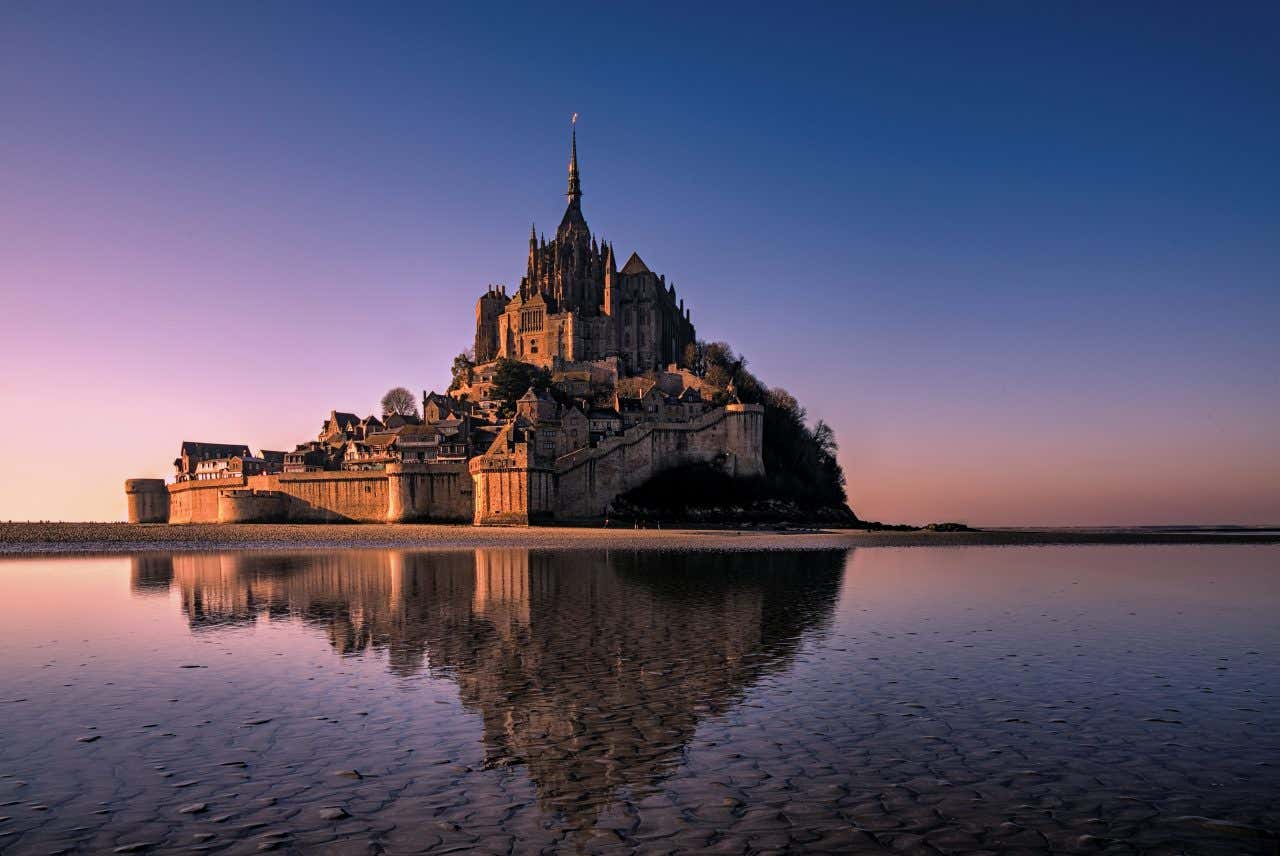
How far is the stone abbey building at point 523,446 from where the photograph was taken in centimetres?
6562

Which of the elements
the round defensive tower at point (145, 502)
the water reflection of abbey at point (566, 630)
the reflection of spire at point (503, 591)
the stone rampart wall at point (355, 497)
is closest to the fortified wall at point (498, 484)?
the stone rampart wall at point (355, 497)

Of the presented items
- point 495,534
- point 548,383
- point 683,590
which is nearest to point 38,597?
point 683,590

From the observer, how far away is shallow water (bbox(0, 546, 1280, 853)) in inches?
263

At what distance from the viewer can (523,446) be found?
203 ft

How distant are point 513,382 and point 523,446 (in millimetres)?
27994

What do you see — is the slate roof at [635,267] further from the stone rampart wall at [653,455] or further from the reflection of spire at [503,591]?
the reflection of spire at [503,591]

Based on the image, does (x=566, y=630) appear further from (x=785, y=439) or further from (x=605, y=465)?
(x=785, y=439)

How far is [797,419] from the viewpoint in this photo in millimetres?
88938

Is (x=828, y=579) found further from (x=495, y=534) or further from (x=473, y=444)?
(x=473, y=444)

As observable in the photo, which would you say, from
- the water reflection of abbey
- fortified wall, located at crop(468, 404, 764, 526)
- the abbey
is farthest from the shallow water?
the abbey

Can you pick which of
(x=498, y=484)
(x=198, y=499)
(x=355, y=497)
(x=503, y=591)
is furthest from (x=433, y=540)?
(x=198, y=499)

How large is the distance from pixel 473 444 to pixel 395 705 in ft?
210

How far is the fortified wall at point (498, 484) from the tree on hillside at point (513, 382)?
752 inches

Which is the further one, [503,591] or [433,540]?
[433,540]
